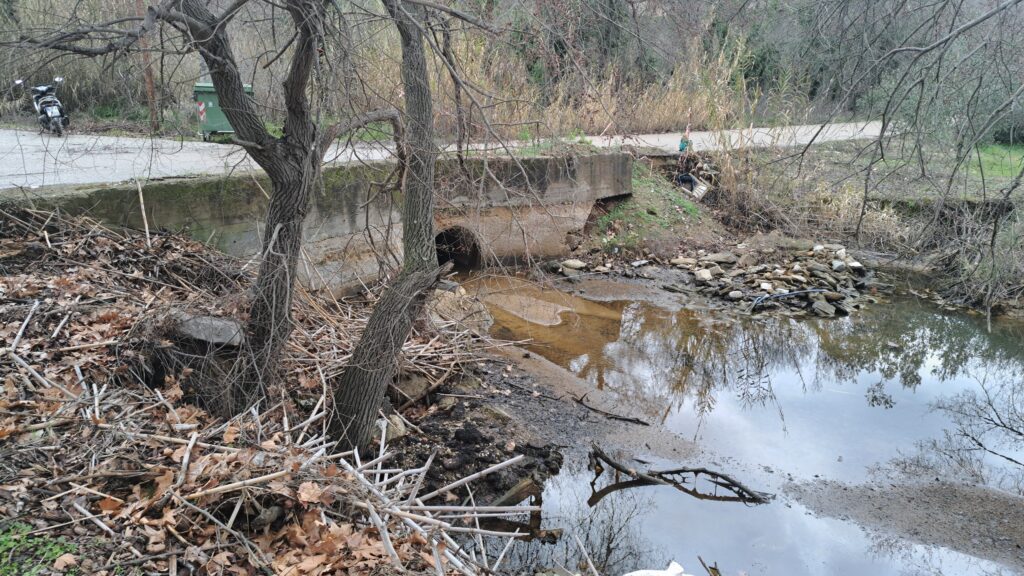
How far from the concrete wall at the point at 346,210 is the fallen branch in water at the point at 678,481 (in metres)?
2.02

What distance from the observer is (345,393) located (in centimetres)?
538

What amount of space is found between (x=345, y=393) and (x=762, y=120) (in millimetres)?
12173

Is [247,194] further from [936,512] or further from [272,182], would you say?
[936,512]

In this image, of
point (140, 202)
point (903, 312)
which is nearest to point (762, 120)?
point (903, 312)

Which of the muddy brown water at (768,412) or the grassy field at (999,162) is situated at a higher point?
the grassy field at (999,162)

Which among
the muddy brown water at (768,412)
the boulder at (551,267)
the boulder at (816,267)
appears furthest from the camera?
the boulder at (816,267)

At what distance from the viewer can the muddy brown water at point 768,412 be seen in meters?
5.46

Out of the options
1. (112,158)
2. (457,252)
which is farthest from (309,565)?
(457,252)

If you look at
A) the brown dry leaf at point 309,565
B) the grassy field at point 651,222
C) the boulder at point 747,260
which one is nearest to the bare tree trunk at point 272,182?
the brown dry leaf at point 309,565

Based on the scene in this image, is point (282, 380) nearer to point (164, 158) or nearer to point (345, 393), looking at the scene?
point (345, 393)

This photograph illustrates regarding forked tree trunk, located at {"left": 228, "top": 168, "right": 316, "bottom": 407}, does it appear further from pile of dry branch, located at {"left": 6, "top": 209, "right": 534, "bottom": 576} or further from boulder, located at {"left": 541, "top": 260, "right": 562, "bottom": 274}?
boulder, located at {"left": 541, "top": 260, "right": 562, "bottom": 274}

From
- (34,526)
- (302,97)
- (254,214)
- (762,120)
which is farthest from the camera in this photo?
(762,120)

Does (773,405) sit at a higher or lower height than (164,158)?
lower

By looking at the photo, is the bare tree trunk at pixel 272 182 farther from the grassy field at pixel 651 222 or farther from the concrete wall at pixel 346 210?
the grassy field at pixel 651 222
